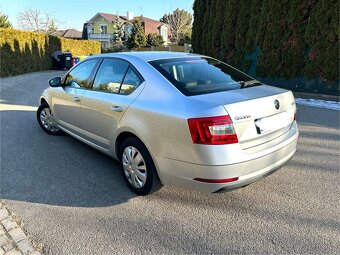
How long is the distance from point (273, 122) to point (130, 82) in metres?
1.68

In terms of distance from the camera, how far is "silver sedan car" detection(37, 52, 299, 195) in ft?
9.20

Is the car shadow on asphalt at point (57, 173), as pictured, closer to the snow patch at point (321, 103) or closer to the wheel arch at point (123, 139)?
the wheel arch at point (123, 139)

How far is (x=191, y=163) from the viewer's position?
114 inches

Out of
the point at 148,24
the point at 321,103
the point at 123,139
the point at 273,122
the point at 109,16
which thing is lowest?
the point at 321,103

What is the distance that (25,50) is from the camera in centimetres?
1967

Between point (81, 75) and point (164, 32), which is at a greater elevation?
point (164, 32)

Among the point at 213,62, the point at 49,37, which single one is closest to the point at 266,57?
the point at 213,62

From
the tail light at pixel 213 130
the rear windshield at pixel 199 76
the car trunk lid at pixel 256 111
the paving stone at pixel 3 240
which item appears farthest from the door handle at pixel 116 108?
the paving stone at pixel 3 240

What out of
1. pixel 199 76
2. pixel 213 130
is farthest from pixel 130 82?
pixel 213 130

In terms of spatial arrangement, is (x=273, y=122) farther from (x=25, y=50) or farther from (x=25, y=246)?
(x=25, y=50)

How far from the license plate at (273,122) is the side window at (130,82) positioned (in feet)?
4.62

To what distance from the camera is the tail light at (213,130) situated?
275 cm

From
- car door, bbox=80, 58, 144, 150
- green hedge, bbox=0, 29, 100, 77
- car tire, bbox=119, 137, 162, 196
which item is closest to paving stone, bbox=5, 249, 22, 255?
car tire, bbox=119, 137, 162, 196

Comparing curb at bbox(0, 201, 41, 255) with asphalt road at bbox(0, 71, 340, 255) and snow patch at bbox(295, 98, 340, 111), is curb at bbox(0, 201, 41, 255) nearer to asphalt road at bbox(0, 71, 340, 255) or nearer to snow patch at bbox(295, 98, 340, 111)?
asphalt road at bbox(0, 71, 340, 255)
